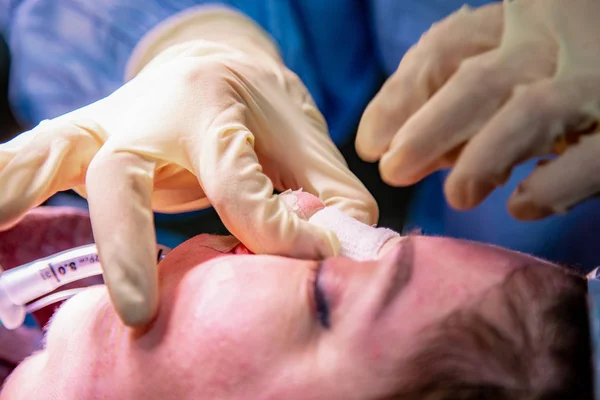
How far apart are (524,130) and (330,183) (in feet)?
1.26

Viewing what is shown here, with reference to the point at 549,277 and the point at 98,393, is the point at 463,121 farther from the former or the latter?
the point at 98,393

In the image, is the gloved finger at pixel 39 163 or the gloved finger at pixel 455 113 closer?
the gloved finger at pixel 455 113

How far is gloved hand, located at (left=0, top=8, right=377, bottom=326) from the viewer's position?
566mm

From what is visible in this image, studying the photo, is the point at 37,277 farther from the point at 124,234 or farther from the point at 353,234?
the point at 353,234

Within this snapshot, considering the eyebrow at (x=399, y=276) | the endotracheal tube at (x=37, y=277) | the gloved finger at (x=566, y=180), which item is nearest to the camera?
the gloved finger at (x=566, y=180)

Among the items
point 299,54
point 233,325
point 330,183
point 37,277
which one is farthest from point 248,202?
point 299,54

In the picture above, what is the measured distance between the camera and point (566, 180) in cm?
44

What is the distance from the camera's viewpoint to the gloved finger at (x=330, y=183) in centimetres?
78

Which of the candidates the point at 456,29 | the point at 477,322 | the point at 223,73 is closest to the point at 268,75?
the point at 223,73

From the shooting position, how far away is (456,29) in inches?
19.6

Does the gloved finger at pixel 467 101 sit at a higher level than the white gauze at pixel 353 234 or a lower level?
higher

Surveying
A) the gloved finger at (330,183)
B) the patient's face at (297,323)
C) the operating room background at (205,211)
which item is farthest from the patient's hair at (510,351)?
the operating room background at (205,211)

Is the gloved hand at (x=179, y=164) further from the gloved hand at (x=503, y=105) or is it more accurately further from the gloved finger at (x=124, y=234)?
the gloved hand at (x=503, y=105)

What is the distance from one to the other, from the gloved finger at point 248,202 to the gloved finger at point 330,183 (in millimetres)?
168
